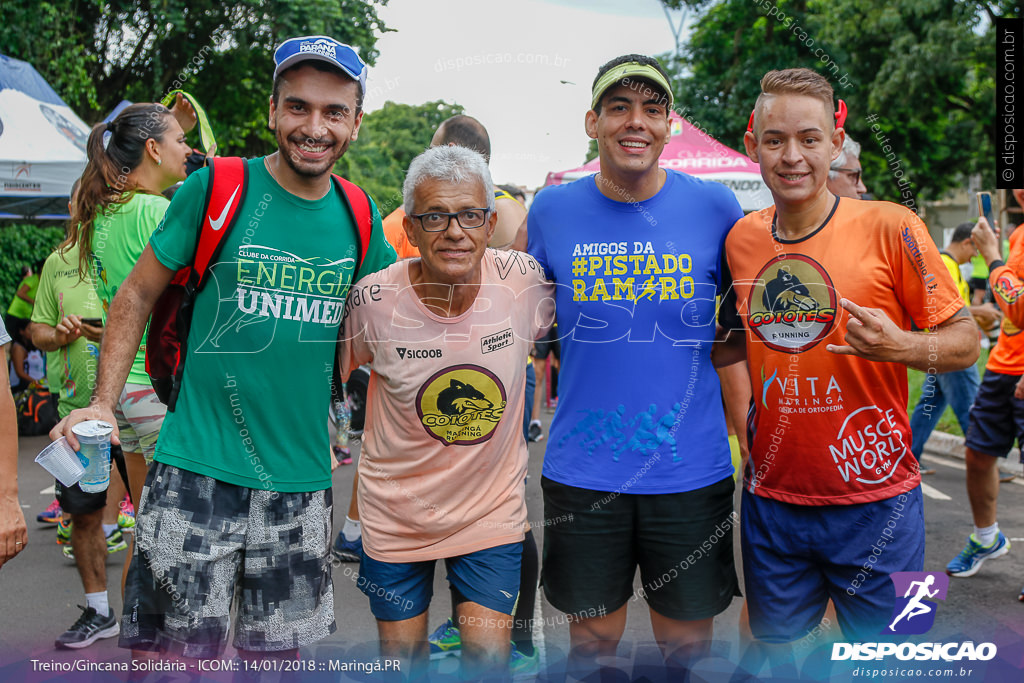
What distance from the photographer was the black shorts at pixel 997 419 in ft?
14.3

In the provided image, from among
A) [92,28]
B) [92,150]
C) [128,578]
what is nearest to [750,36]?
[92,28]

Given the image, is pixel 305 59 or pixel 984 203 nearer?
pixel 305 59

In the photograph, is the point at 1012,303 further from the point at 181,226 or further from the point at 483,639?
the point at 181,226

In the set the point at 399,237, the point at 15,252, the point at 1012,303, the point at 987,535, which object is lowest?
the point at 987,535

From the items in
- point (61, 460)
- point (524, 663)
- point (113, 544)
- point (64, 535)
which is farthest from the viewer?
point (64, 535)

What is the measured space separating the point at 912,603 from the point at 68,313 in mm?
4019

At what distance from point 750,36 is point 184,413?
21.2 meters

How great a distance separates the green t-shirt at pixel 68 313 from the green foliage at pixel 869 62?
15.5 metres

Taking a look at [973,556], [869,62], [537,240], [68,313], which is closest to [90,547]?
[68,313]

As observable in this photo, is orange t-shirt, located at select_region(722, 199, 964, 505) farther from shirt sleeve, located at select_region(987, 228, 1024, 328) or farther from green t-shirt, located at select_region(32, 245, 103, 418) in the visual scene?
green t-shirt, located at select_region(32, 245, 103, 418)

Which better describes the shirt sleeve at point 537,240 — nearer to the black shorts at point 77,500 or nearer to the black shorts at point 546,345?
the black shorts at point 546,345

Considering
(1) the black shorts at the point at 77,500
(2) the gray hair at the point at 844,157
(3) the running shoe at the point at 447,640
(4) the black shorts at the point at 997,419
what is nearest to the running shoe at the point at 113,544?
(1) the black shorts at the point at 77,500

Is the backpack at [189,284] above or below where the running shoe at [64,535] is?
above

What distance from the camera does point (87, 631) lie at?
3555 millimetres
